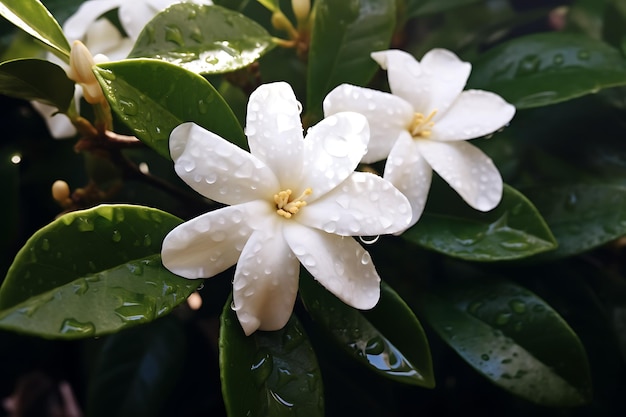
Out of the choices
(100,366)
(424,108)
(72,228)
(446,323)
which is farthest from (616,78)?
(100,366)

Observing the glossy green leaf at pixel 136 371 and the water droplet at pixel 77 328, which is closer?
the water droplet at pixel 77 328

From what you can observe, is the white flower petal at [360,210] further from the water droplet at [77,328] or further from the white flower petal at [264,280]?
the water droplet at [77,328]

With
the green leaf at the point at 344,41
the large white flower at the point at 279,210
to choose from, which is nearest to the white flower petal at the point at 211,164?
the large white flower at the point at 279,210

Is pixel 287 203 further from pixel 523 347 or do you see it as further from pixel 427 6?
pixel 427 6

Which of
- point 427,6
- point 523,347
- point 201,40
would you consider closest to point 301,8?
point 201,40

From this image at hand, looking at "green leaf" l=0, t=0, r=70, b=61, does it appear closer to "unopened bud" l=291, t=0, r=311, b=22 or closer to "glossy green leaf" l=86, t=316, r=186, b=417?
"unopened bud" l=291, t=0, r=311, b=22

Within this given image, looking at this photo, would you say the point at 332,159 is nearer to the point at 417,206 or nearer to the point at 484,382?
the point at 417,206

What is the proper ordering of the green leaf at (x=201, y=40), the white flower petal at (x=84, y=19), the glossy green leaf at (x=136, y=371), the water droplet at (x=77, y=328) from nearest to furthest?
the water droplet at (x=77, y=328)
the green leaf at (x=201, y=40)
the white flower petal at (x=84, y=19)
the glossy green leaf at (x=136, y=371)
